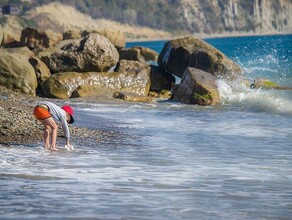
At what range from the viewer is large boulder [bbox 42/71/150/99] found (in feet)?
85.3

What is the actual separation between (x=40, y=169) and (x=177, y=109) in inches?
455

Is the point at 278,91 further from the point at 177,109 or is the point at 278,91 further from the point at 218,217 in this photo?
the point at 218,217

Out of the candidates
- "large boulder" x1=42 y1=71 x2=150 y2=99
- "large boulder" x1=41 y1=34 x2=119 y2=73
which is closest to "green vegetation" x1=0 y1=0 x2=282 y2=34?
"large boulder" x1=41 y1=34 x2=119 y2=73

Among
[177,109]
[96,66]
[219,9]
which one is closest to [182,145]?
[177,109]

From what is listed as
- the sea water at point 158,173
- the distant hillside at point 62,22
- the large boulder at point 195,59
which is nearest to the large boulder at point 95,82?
the large boulder at point 195,59

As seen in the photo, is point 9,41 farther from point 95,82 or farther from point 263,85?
point 263,85

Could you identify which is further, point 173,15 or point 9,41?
point 173,15

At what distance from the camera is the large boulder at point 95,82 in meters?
26.0

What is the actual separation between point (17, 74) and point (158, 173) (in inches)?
560

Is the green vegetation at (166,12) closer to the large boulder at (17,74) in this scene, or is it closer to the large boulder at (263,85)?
the large boulder at (263,85)

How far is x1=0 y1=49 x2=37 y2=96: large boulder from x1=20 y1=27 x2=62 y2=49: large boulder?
10.3 m

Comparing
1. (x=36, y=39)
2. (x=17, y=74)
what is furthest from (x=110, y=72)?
(x=36, y=39)

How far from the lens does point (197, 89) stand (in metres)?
24.7

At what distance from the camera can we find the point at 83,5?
166 metres
